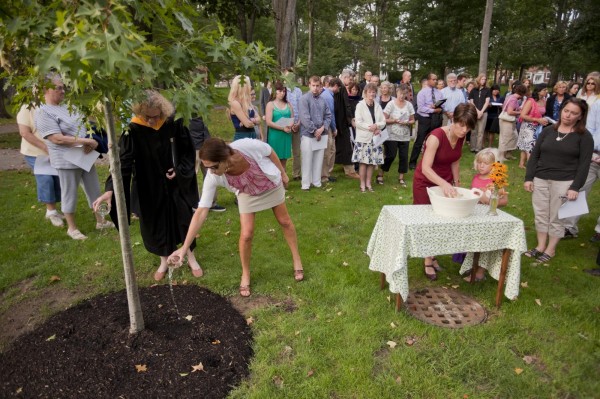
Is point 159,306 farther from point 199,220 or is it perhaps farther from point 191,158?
point 191,158

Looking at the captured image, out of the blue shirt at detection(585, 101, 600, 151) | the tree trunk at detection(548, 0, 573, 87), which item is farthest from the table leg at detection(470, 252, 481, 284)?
the tree trunk at detection(548, 0, 573, 87)

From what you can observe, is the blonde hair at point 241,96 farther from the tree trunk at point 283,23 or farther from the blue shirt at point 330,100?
the tree trunk at point 283,23

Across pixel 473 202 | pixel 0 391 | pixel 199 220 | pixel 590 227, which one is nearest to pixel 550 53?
pixel 590 227

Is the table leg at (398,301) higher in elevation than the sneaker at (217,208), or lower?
lower

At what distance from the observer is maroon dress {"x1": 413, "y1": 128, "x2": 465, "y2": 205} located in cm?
411

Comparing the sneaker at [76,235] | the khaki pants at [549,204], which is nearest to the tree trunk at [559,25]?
the khaki pants at [549,204]

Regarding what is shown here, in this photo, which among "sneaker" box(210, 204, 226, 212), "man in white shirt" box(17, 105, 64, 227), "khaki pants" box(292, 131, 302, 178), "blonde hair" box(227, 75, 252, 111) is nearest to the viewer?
"man in white shirt" box(17, 105, 64, 227)

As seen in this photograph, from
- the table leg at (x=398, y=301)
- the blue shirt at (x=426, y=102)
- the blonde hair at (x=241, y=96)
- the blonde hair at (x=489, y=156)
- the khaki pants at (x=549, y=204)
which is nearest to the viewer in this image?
the table leg at (x=398, y=301)

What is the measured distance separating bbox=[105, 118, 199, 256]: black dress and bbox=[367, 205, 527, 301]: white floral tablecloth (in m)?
2.18

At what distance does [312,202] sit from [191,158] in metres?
3.38

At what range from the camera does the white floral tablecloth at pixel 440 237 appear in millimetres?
3480

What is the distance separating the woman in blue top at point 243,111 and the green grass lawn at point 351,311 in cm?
151

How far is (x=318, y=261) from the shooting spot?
16.1 feet

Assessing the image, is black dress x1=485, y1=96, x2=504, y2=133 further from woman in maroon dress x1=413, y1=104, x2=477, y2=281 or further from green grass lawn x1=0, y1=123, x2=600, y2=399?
woman in maroon dress x1=413, y1=104, x2=477, y2=281
